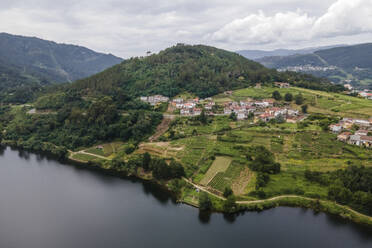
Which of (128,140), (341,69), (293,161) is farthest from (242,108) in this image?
(341,69)

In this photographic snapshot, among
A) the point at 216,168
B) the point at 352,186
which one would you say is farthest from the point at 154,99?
the point at 352,186

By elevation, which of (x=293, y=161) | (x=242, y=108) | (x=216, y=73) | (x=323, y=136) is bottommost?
(x=293, y=161)

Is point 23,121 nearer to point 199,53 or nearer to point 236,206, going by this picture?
point 236,206

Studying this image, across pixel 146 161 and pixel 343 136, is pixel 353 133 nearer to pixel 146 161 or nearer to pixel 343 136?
pixel 343 136

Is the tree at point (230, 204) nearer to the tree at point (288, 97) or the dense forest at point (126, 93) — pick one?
the dense forest at point (126, 93)

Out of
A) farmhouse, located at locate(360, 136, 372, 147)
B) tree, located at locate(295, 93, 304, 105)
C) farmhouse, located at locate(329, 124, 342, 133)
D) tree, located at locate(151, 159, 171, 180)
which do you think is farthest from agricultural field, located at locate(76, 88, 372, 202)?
tree, located at locate(295, 93, 304, 105)

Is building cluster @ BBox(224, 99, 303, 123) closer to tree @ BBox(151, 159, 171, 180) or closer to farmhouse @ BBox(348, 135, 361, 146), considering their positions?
farmhouse @ BBox(348, 135, 361, 146)
